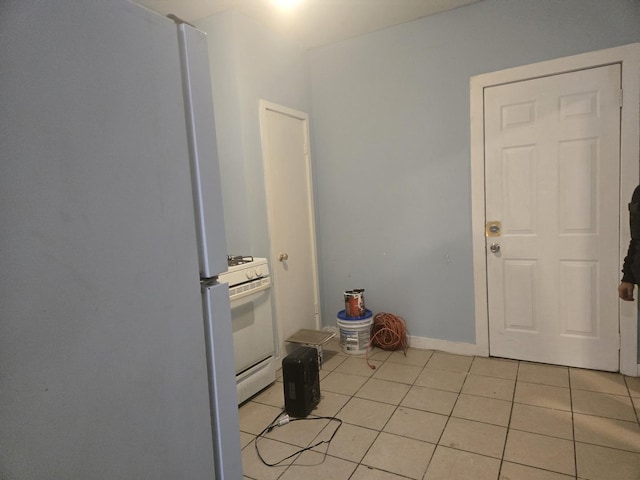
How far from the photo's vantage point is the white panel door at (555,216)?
256cm

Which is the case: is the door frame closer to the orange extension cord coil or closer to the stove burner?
the orange extension cord coil

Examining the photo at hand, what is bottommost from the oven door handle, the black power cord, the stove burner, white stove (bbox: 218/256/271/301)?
the black power cord

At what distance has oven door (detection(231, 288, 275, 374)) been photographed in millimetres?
2400

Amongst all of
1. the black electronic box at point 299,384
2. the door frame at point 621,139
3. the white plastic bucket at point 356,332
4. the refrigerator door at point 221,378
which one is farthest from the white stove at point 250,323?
the door frame at point 621,139

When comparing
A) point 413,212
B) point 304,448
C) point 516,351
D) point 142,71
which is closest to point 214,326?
point 142,71

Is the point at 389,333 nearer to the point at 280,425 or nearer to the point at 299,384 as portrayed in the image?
the point at 299,384

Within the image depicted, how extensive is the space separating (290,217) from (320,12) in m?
1.65

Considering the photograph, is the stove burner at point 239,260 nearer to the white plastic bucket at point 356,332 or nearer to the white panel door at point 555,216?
the white plastic bucket at point 356,332

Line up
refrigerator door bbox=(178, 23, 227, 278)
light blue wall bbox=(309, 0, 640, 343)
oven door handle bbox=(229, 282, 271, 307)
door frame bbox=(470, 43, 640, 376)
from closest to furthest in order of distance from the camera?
refrigerator door bbox=(178, 23, 227, 278)
oven door handle bbox=(229, 282, 271, 307)
door frame bbox=(470, 43, 640, 376)
light blue wall bbox=(309, 0, 640, 343)

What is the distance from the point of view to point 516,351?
2947 mm

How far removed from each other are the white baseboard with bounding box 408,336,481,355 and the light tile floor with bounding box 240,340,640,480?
0.15 meters

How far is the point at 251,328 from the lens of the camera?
8.30 feet

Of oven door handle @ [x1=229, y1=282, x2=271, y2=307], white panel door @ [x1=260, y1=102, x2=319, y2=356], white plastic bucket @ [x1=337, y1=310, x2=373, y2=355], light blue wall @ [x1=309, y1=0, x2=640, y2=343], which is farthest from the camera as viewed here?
white plastic bucket @ [x1=337, y1=310, x2=373, y2=355]

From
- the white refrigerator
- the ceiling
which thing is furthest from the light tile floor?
the ceiling
